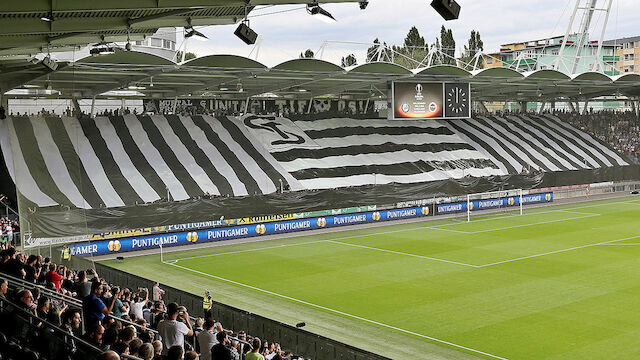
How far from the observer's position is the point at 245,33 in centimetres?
1499

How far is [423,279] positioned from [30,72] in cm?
1502

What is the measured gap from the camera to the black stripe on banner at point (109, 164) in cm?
3447

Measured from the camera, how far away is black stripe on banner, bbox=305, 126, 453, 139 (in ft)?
155

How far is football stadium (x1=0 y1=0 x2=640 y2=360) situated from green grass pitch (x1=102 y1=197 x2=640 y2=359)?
0.13m

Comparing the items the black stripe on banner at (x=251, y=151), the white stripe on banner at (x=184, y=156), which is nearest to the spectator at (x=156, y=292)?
the white stripe on banner at (x=184, y=156)

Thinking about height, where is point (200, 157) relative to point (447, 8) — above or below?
below

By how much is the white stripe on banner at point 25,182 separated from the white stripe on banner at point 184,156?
17.1 metres

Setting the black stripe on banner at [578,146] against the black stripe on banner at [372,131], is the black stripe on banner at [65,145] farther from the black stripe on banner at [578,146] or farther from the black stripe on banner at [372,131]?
the black stripe on banner at [578,146]

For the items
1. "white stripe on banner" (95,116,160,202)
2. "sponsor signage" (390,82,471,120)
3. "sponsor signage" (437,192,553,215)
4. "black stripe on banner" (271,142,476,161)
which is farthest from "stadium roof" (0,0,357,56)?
"sponsor signage" (437,192,553,215)

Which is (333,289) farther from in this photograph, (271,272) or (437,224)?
(437,224)

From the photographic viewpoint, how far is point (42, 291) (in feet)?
41.2

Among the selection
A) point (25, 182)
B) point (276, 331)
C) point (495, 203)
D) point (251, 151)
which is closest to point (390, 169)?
point (495, 203)

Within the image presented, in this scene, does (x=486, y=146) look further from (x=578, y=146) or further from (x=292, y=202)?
(x=292, y=202)

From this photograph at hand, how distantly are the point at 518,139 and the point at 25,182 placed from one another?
1708 inches
